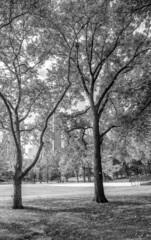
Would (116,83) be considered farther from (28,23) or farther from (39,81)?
(28,23)

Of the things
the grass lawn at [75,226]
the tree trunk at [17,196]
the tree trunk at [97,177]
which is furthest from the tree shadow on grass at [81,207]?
the grass lawn at [75,226]

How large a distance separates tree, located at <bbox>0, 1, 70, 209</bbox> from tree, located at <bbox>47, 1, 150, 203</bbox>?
1695 mm

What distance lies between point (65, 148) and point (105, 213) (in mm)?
12464

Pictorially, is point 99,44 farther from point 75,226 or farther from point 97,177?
point 75,226

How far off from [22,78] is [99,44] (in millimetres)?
6354

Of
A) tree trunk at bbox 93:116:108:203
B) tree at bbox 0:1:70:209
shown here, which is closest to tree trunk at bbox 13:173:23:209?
tree at bbox 0:1:70:209

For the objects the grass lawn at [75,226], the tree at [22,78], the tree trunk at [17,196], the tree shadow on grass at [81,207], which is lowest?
the tree shadow on grass at [81,207]

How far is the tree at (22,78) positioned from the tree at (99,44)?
170 cm

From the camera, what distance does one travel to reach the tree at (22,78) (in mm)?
14727

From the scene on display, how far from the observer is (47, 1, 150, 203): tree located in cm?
1520

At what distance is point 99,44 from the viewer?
60.8 ft

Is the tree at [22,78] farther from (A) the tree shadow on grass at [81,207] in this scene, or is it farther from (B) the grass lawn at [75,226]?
(B) the grass lawn at [75,226]

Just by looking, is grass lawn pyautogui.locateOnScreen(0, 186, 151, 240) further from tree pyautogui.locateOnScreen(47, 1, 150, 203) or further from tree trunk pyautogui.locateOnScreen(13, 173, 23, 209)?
tree pyautogui.locateOnScreen(47, 1, 150, 203)

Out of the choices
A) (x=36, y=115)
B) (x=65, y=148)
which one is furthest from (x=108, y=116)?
(x=36, y=115)
